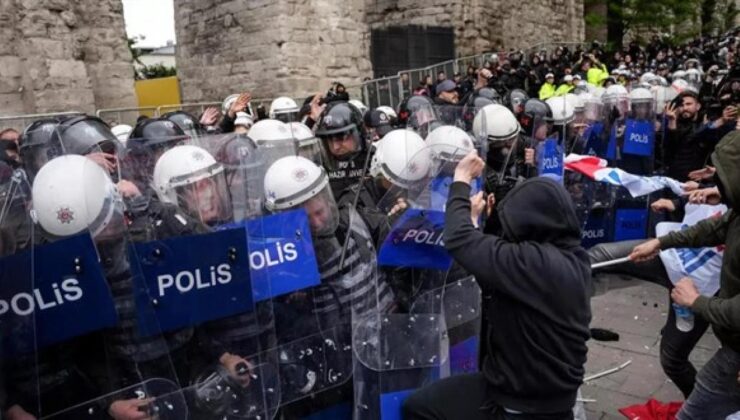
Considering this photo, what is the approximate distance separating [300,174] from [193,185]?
1.52 ft

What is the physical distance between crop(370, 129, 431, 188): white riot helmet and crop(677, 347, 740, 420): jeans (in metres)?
1.60

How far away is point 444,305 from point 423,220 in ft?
1.32

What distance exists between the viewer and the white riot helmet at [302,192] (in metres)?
2.53

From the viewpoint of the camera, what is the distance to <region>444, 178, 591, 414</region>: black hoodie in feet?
6.51

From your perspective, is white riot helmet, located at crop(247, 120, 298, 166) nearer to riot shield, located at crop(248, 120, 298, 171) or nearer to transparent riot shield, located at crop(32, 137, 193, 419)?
riot shield, located at crop(248, 120, 298, 171)

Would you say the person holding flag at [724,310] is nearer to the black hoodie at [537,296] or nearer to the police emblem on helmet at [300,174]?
the black hoodie at [537,296]

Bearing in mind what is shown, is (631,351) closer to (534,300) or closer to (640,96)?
(534,300)

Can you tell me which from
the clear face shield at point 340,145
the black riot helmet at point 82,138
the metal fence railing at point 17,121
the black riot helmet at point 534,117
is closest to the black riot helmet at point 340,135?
the clear face shield at point 340,145

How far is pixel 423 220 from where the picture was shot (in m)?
2.59

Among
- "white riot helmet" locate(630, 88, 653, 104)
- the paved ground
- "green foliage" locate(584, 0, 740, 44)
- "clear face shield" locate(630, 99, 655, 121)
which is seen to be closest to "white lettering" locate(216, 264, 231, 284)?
the paved ground

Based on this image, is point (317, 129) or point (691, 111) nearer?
point (317, 129)

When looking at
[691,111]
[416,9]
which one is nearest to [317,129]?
[691,111]

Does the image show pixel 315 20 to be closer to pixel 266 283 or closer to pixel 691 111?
pixel 691 111

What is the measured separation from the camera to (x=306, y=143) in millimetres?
4258
